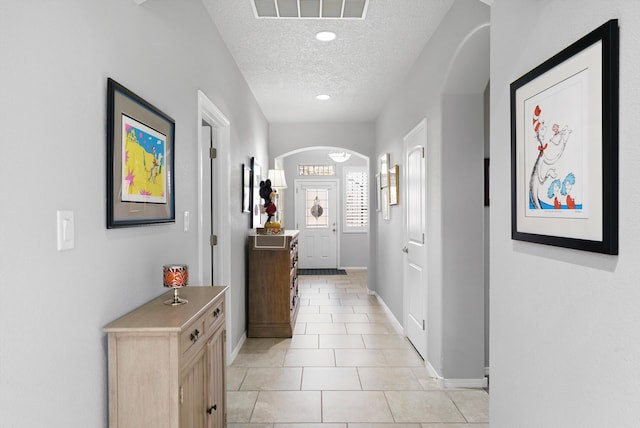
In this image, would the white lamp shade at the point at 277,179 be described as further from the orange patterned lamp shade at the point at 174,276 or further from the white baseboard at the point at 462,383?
the orange patterned lamp shade at the point at 174,276

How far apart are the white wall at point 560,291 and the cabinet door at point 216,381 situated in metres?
1.33

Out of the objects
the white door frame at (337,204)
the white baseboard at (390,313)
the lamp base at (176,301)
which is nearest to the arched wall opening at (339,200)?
the white door frame at (337,204)

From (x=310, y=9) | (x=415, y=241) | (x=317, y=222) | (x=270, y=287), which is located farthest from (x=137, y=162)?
(x=317, y=222)

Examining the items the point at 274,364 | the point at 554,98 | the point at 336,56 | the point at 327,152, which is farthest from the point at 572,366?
the point at 327,152

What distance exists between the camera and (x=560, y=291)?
1.51 meters

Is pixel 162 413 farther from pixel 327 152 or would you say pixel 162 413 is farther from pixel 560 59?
pixel 327 152

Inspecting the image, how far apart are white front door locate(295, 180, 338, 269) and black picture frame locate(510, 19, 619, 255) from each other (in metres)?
8.32

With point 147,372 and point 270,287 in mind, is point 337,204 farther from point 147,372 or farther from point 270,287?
point 147,372

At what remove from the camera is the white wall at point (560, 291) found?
1164 millimetres

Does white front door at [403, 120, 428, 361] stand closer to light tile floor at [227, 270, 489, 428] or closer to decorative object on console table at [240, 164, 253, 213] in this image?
light tile floor at [227, 270, 489, 428]

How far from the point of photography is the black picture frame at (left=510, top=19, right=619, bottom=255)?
1223 mm

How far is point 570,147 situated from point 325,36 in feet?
8.79

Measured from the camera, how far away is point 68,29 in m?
1.44

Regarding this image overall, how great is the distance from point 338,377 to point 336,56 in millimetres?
2855
